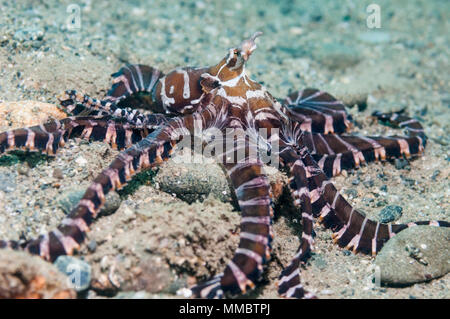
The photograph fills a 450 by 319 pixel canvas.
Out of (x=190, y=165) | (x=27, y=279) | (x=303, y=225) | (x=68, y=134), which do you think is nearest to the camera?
(x=27, y=279)

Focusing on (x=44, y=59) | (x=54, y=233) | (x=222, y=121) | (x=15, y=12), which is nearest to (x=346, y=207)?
(x=222, y=121)

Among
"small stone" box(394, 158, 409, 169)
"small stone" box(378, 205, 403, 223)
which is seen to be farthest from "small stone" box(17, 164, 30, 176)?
"small stone" box(394, 158, 409, 169)

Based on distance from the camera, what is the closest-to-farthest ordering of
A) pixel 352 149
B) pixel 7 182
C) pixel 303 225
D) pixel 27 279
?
pixel 27 279 → pixel 303 225 → pixel 7 182 → pixel 352 149

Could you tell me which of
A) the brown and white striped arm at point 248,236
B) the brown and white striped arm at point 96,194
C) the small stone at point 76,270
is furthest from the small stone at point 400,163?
the small stone at point 76,270

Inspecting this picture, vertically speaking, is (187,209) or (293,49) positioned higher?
(293,49)

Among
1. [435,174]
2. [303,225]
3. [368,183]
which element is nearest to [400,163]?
[435,174]

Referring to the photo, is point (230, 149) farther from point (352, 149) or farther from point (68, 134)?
point (352, 149)

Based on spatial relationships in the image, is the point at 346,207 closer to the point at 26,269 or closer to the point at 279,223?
the point at 279,223
